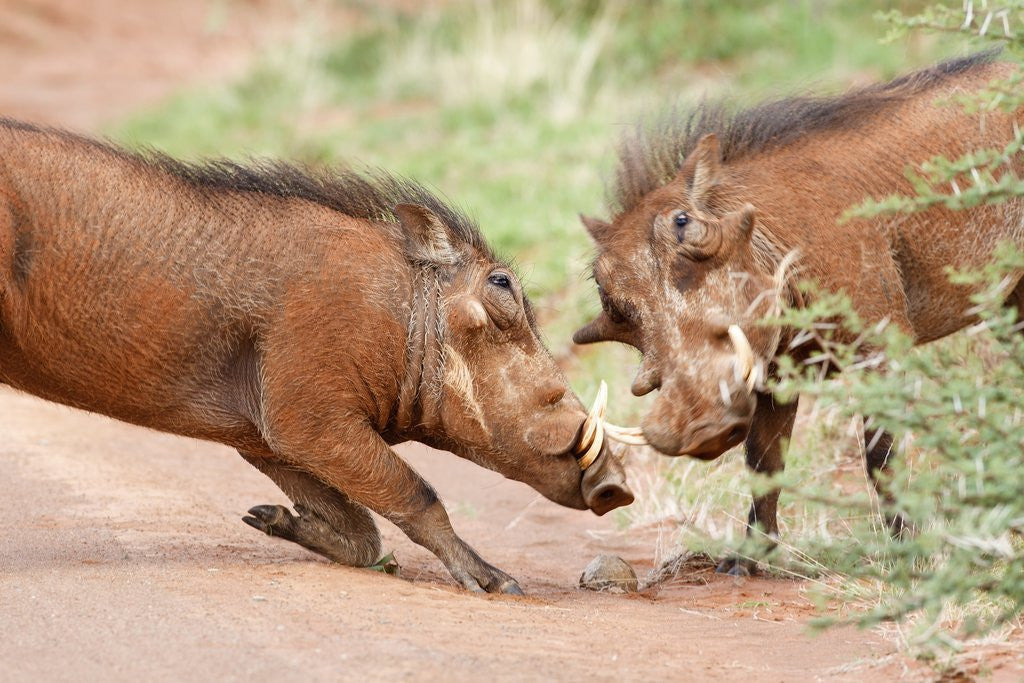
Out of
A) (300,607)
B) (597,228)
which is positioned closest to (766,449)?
(597,228)

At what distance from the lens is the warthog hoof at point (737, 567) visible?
5.35 meters

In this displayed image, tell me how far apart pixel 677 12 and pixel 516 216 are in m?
4.78

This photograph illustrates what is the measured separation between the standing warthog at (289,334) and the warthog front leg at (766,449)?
729mm

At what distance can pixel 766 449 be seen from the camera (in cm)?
537

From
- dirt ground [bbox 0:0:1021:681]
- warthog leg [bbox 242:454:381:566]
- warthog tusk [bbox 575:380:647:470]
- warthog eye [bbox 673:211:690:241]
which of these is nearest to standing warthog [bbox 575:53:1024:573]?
warthog eye [bbox 673:211:690:241]

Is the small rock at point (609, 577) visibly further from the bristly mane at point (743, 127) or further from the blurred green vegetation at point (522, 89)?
the blurred green vegetation at point (522, 89)

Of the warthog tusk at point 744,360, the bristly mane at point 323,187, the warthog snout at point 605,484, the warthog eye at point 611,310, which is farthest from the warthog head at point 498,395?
the warthog tusk at point 744,360

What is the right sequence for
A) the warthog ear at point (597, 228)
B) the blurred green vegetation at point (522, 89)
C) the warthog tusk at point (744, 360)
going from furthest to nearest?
the blurred green vegetation at point (522, 89), the warthog ear at point (597, 228), the warthog tusk at point (744, 360)

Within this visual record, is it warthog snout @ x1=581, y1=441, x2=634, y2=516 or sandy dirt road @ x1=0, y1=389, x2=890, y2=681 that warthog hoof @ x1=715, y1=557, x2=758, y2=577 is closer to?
sandy dirt road @ x1=0, y1=389, x2=890, y2=681

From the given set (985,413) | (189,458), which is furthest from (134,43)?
(985,413)

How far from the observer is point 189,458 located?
6977 millimetres

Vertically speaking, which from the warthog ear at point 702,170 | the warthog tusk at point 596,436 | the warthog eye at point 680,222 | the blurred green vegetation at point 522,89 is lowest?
the warthog tusk at point 596,436

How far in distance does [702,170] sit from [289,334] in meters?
1.52

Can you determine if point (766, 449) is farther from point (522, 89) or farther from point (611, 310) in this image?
point (522, 89)
